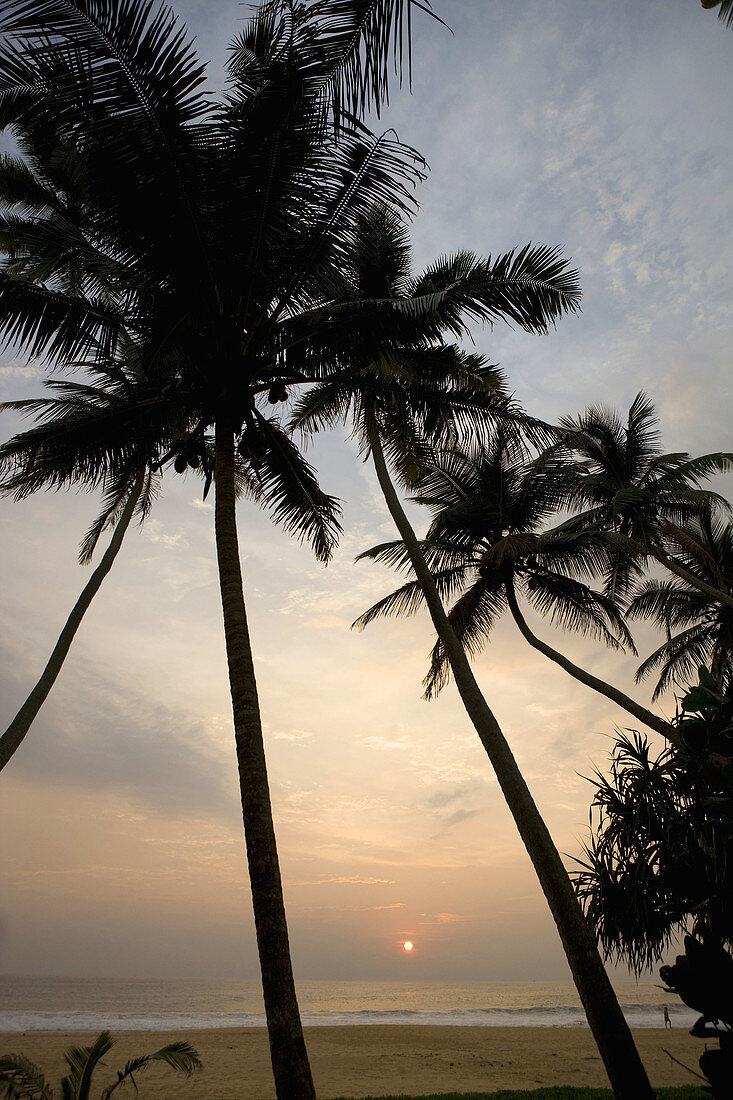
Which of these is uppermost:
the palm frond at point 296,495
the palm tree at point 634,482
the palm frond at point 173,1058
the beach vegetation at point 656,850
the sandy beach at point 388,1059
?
the palm tree at point 634,482

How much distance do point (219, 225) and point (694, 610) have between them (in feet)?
65.9

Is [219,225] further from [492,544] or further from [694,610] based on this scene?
[694,610]

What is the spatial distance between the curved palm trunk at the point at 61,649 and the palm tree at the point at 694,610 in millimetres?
14180

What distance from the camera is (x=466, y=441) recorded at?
1017 cm

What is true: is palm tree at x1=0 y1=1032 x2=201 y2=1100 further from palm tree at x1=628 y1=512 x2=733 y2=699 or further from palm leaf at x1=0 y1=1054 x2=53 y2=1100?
palm tree at x1=628 y1=512 x2=733 y2=699

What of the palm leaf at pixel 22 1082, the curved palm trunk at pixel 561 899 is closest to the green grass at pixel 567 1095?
the curved palm trunk at pixel 561 899

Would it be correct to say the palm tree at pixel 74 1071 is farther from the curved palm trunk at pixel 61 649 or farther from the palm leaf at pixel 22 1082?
the curved palm trunk at pixel 61 649

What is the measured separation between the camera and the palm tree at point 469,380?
7.08 meters

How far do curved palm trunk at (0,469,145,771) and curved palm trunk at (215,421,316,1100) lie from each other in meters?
5.21

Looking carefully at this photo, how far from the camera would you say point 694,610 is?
70.8ft

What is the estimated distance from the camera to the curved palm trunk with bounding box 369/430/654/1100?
257 inches

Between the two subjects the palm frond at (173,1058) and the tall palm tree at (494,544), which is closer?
the palm frond at (173,1058)

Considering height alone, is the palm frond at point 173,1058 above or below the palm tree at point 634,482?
below

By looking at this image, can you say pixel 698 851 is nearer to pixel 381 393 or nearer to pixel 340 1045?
pixel 381 393
